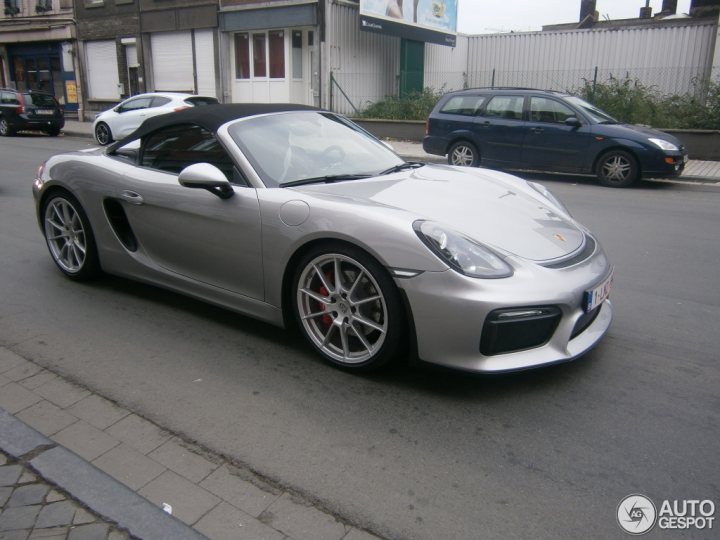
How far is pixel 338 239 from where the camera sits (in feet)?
10.8

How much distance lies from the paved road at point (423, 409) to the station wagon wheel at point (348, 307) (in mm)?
155

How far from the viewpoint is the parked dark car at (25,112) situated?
2012 centimetres

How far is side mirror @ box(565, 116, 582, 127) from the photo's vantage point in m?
10.9

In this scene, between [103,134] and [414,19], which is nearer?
[103,134]

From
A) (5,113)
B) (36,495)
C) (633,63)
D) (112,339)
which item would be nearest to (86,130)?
(5,113)

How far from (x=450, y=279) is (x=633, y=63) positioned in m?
20.2

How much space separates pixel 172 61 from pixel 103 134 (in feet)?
24.1

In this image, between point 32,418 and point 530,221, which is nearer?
point 32,418

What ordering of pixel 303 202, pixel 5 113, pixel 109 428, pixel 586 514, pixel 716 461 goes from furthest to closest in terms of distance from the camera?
pixel 5 113
pixel 303 202
pixel 109 428
pixel 716 461
pixel 586 514

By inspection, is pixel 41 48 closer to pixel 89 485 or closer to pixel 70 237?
pixel 70 237

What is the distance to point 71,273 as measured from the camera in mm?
5016

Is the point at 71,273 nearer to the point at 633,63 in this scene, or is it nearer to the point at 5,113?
the point at 5,113

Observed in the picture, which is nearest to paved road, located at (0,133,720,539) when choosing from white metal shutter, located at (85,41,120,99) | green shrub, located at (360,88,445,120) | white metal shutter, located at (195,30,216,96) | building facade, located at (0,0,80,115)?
green shrub, located at (360,88,445,120)

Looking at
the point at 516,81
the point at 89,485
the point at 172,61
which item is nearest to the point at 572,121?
the point at 89,485
